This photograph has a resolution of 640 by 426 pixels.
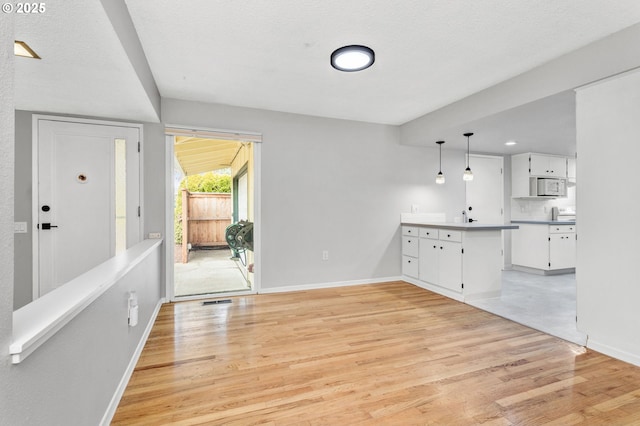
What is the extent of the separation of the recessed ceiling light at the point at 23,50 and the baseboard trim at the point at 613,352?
4580 mm

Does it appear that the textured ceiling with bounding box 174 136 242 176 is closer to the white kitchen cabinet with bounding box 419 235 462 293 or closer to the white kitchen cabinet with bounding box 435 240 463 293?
the white kitchen cabinet with bounding box 419 235 462 293

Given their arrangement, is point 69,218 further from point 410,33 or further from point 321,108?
point 410,33

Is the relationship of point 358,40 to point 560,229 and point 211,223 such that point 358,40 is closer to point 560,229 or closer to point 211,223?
point 560,229

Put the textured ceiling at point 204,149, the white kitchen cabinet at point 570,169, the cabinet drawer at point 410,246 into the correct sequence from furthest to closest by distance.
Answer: the white kitchen cabinet at point 570,169 < the textured ceiling at point 204,149 < the cabinet drawer at point 410,246

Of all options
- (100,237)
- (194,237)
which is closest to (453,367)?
(100,237)

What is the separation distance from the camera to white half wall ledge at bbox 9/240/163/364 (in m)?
0.88

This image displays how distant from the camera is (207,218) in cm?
825

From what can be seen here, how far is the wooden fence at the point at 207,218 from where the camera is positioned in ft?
26.5

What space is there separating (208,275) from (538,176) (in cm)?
627

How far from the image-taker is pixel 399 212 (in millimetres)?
4926

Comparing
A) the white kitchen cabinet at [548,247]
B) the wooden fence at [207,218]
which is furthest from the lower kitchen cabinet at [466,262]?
the wooden fence at [207,218]

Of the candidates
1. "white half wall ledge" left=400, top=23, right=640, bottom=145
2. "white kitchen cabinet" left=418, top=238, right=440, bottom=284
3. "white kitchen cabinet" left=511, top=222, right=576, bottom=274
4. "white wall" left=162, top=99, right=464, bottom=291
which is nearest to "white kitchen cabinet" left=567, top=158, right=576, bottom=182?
"white kitchen cabinet" left=511, top=222, right=576, bottom=274

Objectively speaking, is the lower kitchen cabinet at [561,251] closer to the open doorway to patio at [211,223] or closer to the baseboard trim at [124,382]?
the open doorway to patio at [211,223]

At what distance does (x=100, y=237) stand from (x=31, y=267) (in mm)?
663
